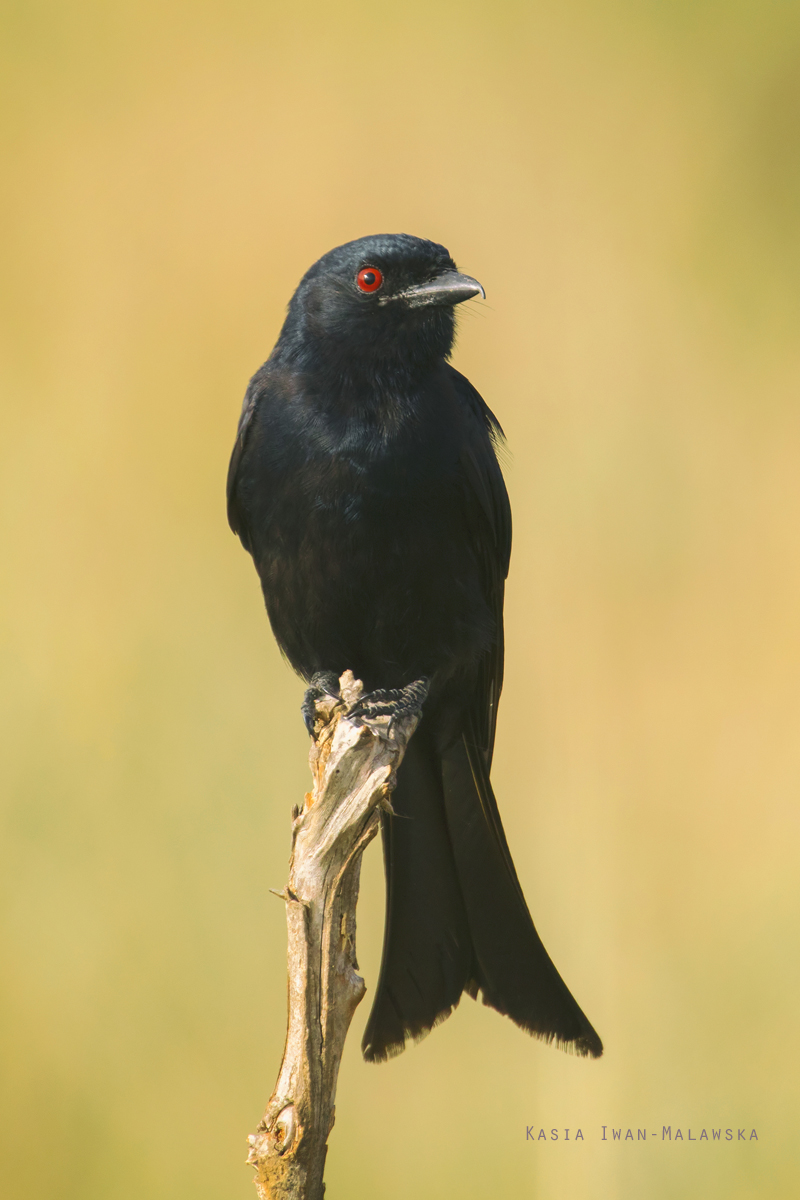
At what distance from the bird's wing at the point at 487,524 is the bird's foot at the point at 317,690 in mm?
436

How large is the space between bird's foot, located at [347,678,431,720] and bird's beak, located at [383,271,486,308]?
1.06 meters

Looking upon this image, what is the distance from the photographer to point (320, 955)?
2018 mm

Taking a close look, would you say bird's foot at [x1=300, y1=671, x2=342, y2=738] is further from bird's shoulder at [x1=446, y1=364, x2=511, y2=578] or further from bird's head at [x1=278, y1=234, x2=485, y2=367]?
bird's head at [x1=278, y1=234, x2=485, y2=367]

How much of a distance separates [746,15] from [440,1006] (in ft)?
12.0

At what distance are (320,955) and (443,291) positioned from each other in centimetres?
172

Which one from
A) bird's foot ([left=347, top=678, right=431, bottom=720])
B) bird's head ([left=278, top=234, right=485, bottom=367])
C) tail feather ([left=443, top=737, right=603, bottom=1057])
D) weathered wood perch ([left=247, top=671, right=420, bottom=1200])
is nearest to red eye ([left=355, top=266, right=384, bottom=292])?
bird's head ([left=278, top=234, right=485, bottom=367])

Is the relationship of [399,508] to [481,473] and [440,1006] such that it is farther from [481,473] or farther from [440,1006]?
[440,1006]

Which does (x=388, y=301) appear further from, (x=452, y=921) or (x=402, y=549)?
(x=452, y=921)

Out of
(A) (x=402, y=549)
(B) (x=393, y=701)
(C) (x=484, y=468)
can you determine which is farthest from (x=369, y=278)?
(B) (x=393, y=701)

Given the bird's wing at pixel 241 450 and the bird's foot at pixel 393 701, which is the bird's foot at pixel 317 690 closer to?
the bird's foot at pixel 393 701

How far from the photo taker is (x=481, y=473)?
9.78 feet

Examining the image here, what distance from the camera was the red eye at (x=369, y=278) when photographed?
2.81 m

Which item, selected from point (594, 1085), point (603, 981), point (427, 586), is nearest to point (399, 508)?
point (427, 586)

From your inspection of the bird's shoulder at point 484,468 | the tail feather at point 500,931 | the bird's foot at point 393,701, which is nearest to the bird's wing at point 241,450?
the bird's shoulder at point 484,468
